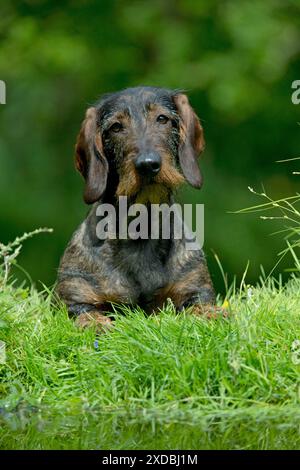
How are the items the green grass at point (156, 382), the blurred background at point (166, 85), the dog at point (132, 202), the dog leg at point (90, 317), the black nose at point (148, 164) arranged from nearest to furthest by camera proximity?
the green grass at point (156, 382), the dog leg at point (90, 317), the black nose at point (148, 164), the dog at point (132, 202), the blurred background at point (166, 85)

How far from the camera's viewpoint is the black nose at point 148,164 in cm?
725

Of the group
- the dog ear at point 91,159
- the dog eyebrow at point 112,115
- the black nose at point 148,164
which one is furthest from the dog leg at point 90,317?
the dog eyebrow at point 112,115

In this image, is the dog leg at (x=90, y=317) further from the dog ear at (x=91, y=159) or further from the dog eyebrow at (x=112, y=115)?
the dog eyebrow at (x=112, y=115)

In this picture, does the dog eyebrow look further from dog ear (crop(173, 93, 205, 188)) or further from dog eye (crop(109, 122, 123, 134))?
dog ear (crop(173, 93, 205, 188))

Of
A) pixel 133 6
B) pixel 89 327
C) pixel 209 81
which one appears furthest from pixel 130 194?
pixel 133 6

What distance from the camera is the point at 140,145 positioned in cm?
733

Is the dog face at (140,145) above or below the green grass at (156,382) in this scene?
above

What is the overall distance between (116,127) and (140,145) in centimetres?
30

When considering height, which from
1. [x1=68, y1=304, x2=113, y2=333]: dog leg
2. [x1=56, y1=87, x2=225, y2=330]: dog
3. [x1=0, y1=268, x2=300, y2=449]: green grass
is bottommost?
[x1=0, y1=268, x2=300, y2=449]: green grass

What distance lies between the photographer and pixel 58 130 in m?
15.2

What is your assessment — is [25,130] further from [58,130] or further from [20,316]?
[20,316]

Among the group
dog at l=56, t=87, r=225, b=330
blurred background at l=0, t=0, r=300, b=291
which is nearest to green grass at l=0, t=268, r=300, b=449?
dog at l=56, t=87, r=225, b=330

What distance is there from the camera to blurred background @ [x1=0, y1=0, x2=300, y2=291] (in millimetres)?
13461
